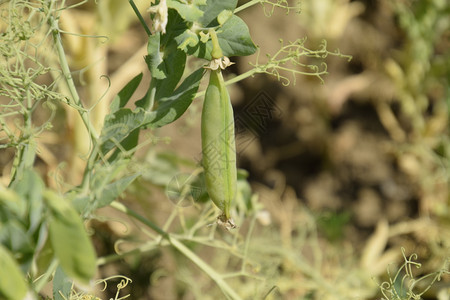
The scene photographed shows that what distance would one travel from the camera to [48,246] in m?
0.51

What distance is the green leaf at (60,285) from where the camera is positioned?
548mm

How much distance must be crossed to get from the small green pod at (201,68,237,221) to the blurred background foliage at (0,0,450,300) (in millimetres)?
586

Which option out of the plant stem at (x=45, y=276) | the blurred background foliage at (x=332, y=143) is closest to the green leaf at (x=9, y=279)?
the plant stem at (x=45, y=276)

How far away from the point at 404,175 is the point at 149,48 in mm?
1193

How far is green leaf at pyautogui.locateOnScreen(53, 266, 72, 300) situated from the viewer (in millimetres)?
548

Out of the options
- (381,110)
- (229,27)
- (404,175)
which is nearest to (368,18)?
(381,110)

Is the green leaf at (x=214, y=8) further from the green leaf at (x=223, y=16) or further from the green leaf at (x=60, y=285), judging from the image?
the green leaf at (x=60, y=285)

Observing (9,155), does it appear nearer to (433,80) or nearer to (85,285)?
(85,285)

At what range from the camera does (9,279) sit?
39cm

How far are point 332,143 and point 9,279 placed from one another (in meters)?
1.31

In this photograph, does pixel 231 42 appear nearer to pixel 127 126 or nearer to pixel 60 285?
pixel 127 126

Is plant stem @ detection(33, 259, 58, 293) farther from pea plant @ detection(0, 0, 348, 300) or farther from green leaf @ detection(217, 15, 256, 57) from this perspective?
green leaf @ detection(217, 15, 256, 57)

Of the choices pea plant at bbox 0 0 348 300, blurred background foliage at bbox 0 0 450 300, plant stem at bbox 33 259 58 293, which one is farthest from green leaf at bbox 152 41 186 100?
blurred background foliage at bbox 0 0 450 300

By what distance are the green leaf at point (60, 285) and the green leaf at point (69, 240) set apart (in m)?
0.15
